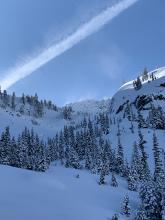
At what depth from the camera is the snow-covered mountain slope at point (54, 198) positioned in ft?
153

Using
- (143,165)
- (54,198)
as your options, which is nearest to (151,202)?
(54,198)

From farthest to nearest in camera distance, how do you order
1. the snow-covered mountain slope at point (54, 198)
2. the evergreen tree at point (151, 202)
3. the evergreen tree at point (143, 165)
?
1. the evergreen tree at point (143, 165)
2. the evergreen tree at point (151, 202)
3. the snow-covered mountain slope at point (54, 198)

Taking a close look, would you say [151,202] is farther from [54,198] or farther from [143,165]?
[143,165]

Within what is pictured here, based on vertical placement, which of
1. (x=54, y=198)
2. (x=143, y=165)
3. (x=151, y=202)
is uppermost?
(x=143, y=165)

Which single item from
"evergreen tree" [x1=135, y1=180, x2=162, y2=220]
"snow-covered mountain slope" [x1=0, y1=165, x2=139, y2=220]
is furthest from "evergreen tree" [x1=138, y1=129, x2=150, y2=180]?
"evergreen tree" [x1=135, y1=180, x2=162, y2=220]

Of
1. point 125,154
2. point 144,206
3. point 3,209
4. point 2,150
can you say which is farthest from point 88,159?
point 3,209

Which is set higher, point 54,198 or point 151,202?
point 54,198

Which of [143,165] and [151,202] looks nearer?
[151,202]

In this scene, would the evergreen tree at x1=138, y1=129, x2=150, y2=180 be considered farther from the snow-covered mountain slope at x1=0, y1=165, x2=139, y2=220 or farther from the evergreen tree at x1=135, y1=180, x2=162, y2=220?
the evergreen tree at x1=135, y1=180, x2=162, y2=220

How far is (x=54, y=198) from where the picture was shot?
55.9 meters

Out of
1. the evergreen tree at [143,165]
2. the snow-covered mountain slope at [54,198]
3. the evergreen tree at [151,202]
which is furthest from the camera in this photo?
the evergreen tree at [143,165]

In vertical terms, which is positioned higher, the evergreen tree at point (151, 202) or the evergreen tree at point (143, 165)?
the evergreen tree at point (143, 165)

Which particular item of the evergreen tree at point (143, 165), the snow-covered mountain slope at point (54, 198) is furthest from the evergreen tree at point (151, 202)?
the evergreen tree at point (143, 165)

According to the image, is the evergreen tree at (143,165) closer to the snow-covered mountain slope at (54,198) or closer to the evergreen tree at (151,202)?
the snow-covered mountain slope at (54,198)
